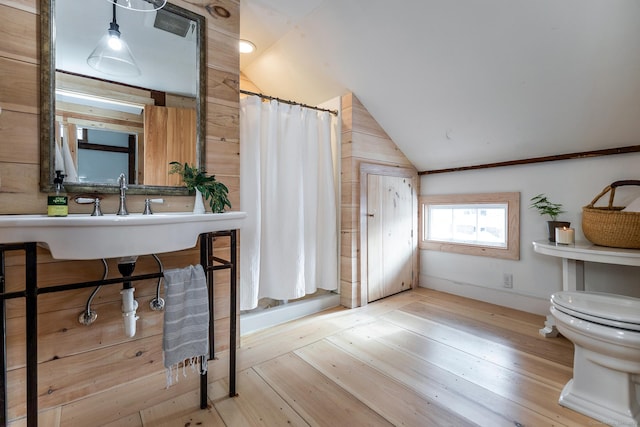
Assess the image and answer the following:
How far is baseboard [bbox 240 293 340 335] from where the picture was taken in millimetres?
2023

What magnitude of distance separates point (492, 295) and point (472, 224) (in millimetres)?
639

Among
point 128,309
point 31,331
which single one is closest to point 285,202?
point 128,309

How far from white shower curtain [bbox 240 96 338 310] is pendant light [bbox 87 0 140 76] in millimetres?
655

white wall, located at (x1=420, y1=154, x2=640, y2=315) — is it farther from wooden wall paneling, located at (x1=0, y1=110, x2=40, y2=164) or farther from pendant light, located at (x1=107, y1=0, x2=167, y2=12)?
wooden wall paneling, located at (x1=0, y1=110, x2=40, y2=164)

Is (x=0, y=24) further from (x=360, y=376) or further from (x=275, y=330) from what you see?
(x=360, y=376)

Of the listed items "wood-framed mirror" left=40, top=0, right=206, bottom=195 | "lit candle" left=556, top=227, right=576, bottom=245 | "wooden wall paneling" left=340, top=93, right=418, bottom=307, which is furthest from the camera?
"wooden wall paneling" left=340, top=93, right=418, bottom=307

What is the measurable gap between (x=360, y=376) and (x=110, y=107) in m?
1.81

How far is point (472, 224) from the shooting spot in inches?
107

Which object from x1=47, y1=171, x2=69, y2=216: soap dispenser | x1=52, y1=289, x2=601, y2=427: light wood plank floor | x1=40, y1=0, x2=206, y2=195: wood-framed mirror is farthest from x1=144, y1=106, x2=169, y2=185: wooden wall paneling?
x1=52, y1=289, x2=601, y2=427: light wood plank floor

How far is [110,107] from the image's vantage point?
1409 mm

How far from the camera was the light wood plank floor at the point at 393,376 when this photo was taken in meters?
1.22

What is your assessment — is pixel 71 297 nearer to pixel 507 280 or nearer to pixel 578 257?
pixel 578 257

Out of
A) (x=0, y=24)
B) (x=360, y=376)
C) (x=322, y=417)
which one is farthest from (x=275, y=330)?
(x=0, y=24)

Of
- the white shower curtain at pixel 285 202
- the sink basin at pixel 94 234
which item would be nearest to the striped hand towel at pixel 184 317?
the sink basin at pixel 94 234
